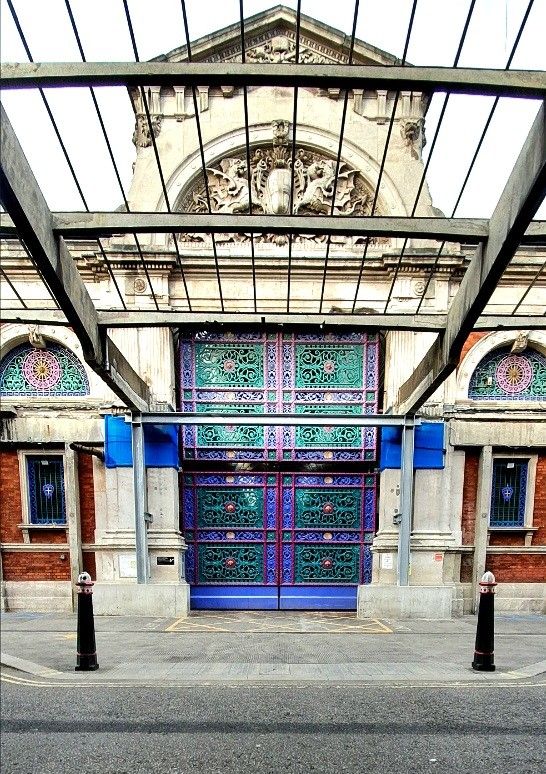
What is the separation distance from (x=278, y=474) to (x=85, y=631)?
403 centimetres

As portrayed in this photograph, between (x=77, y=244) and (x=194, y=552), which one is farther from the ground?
(x=77, y=244)

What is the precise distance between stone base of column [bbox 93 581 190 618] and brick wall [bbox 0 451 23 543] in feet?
6.47

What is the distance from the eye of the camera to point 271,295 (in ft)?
24.4

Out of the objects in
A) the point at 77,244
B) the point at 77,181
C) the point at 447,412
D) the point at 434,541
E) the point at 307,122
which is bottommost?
the point at 434,541

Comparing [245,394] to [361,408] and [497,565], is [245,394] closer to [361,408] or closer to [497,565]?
[361,408]

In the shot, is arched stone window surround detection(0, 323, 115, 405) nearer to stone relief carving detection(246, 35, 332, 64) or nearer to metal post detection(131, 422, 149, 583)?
metal post detection(131, 422, 149, 583)

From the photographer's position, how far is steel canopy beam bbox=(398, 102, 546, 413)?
280cm

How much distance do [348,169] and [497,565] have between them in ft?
23.9

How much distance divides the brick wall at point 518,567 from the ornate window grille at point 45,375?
7662 millimetres

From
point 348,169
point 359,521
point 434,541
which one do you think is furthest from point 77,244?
point 434,541

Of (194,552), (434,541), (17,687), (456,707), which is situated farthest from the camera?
(194,552)

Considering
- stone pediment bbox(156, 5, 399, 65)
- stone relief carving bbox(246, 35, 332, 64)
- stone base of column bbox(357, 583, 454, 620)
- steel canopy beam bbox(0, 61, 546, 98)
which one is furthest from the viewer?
stone relief carving bbox(246, 35, 332, 64)

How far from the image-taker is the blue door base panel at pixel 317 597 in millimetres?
7543

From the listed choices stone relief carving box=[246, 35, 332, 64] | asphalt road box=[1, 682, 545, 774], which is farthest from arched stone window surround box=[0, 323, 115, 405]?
stone relief carving box=[246, 35, 332, 64]
